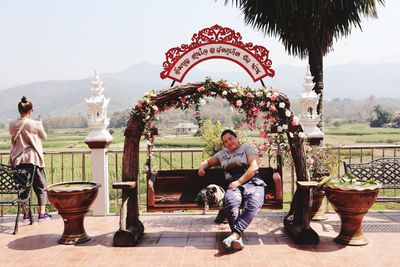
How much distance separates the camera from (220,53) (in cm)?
477

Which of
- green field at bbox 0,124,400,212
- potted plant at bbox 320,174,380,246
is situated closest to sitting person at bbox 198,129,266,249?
green field at bbox 0,124,400,212

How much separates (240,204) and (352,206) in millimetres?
1204

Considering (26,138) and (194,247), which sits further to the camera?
(26,138)

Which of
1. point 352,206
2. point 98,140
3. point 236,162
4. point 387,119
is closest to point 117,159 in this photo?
point 98,140

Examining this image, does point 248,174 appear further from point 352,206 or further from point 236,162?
point 352,206

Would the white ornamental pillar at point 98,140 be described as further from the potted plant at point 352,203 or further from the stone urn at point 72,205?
the potted plant at point 352,203

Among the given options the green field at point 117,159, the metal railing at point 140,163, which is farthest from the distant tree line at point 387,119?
the metal railing at point 140,163

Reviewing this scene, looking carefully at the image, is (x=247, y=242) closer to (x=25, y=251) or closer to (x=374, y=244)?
(x=374, y=244)

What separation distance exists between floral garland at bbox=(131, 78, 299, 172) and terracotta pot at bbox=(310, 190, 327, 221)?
881 millimetres

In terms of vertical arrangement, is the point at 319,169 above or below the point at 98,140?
below

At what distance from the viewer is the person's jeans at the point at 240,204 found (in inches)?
165

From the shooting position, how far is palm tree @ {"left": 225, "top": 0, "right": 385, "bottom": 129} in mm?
6539

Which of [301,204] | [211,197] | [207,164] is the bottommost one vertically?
[301,204]

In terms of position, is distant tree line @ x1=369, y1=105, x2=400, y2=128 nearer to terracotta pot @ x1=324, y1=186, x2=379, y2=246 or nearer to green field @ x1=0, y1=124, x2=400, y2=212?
green field @ x1=0, y1=124, x2=400, y2=212
